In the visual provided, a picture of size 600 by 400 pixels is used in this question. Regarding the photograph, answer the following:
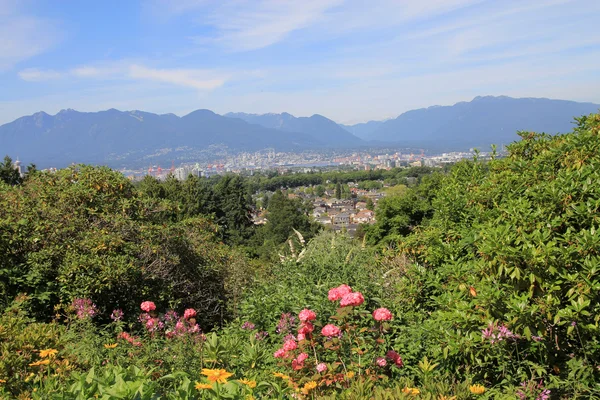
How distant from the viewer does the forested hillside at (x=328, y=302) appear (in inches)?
99.9

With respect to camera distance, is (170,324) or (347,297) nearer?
(347,297)

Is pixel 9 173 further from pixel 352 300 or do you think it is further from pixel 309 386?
pixel 309 386

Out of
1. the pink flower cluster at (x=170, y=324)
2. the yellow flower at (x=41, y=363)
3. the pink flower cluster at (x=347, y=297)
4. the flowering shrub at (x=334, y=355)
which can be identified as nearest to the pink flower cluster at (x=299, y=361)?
the flowering shrub at (x=334, y=355)

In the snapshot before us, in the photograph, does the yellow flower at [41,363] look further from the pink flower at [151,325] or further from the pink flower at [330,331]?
the pink flower at [330,331]

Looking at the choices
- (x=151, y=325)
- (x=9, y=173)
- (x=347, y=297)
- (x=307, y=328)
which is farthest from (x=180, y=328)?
(x=9, y=173)

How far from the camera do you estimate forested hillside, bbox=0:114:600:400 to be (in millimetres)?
2537

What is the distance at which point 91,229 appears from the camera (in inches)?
198

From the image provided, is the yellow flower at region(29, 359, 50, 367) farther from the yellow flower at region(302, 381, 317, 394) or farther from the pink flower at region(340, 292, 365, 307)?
the pink flower at region(340, 292, 365, 307)

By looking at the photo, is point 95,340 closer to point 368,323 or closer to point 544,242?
→ point 368,323

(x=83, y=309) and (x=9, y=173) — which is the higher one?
(x=9, y=173)

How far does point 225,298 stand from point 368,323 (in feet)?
8.80

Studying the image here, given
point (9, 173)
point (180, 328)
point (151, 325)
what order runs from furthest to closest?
1. point (9, 173)
2. point (151, 325)
3. point (180, 328)

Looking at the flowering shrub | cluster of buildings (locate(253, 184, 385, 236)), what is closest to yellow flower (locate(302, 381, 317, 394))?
the flowering shrub

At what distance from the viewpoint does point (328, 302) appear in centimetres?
375
